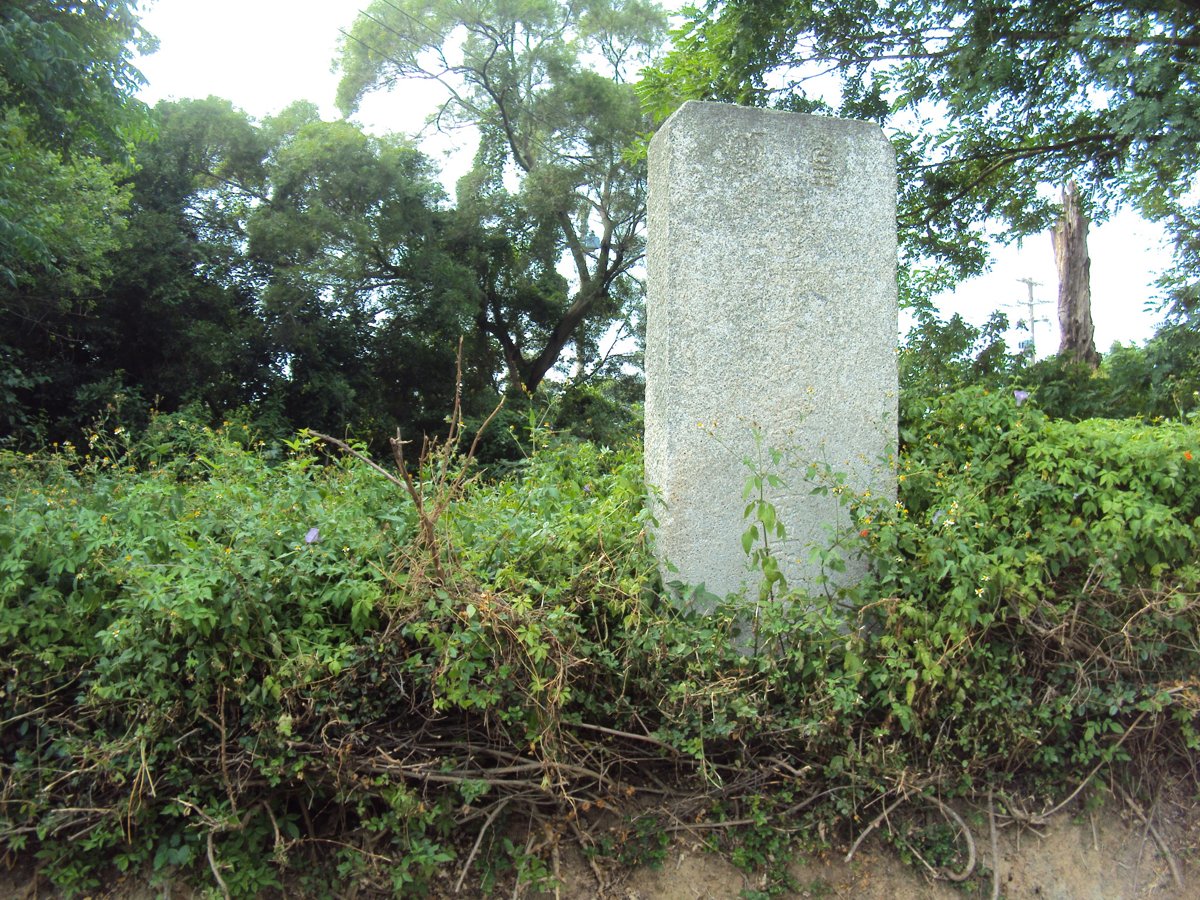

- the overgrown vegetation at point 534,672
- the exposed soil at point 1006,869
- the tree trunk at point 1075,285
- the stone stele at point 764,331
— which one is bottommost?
the exposed soil at point 1006,869

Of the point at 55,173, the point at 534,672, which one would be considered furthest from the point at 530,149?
the point at 534,672

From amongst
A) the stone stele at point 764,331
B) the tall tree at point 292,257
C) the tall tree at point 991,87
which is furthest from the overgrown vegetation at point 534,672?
the tall tree at point 292,257

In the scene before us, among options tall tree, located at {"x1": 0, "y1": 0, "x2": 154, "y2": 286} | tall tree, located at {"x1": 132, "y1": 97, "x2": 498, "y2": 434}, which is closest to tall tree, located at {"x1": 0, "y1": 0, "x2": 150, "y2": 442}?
tall tree, located at {"x1": 0, "y1": 0, "x2": 154, "y2": 286}

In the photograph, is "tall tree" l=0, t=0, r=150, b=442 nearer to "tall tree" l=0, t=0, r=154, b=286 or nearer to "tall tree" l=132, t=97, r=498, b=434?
"tall tree" l=0, t=0, r=154, b=286

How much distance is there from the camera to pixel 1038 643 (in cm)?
324

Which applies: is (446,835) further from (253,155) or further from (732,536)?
(253,155)

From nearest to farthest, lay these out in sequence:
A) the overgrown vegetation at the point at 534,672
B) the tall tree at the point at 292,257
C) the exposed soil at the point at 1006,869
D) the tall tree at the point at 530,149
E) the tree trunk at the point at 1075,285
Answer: the overgrown vegetation at the point at 534,672, the exposed soil at the point at 1006,869, the tree trunk at the point at 1075,285, the tall tree at the point at 292,257, the tall tree at the point at 530,149

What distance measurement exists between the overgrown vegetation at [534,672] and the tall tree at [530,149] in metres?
15.6

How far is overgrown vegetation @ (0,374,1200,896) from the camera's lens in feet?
8.85

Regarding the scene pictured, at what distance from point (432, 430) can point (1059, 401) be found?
12683 millimetres

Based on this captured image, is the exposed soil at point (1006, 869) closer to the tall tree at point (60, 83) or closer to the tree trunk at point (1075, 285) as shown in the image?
the tall tree at point (60, 83)

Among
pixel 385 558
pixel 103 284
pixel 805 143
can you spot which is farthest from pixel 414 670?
pixel 103 284

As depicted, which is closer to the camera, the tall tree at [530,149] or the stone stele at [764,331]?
the stone stele at [764,331]

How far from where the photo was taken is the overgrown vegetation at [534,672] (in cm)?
270
